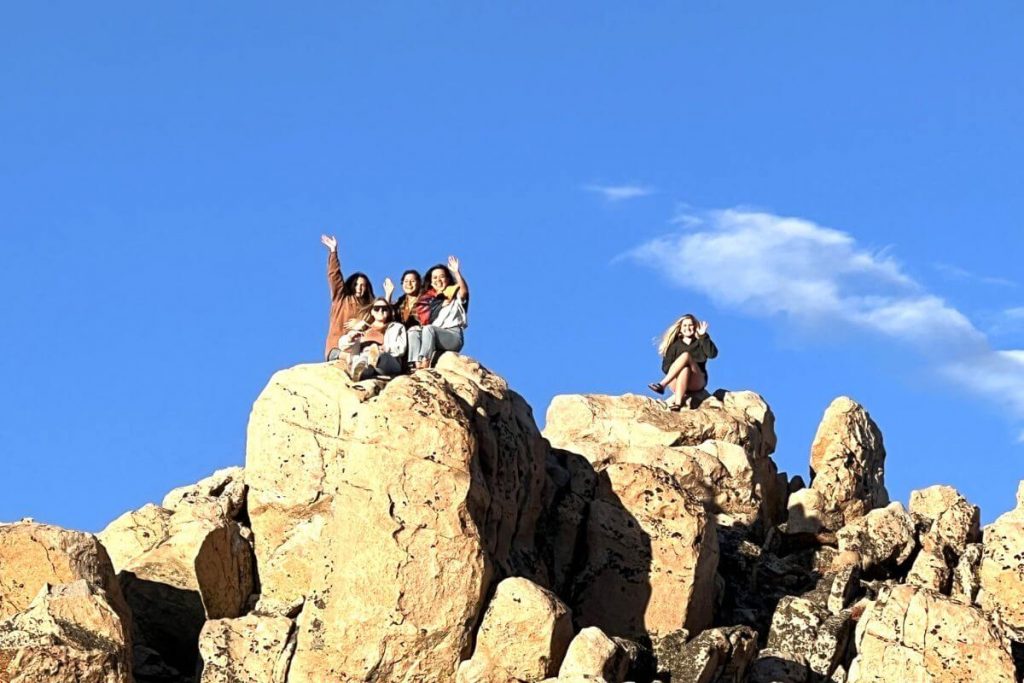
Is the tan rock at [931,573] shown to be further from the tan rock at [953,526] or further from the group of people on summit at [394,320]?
the group of people on summit at [394,320]

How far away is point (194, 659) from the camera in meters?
37.2

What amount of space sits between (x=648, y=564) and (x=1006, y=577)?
6.19 metres

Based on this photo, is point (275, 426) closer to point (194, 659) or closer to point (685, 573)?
point (194, 659)

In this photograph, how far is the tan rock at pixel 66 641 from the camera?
1302 inches

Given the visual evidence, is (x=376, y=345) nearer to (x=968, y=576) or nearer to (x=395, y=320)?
(x=395, y=320)

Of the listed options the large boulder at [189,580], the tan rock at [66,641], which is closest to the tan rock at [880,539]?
the large boulder at [189,580]

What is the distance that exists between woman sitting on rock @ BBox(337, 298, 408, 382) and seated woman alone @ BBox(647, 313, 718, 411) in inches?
328

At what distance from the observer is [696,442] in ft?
154

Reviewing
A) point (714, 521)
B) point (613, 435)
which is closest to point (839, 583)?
point (714, 521)

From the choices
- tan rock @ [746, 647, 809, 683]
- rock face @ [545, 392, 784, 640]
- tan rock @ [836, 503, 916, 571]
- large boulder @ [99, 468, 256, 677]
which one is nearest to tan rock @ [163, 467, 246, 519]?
Result: large boulder @ [99, 468, 256, 677]

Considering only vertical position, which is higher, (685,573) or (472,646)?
(685,573)

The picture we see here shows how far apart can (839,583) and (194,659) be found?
10491 millimetres

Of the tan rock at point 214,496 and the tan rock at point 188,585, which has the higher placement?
the tan rock at point 214,496

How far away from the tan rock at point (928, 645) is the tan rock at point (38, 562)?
11.0 m
